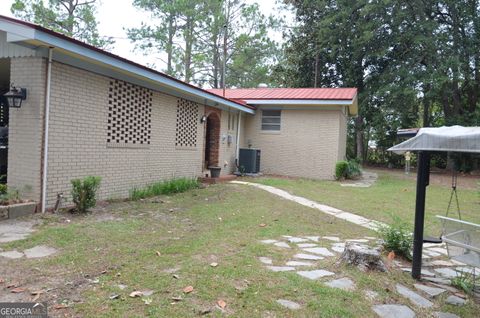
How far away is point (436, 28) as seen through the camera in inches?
788

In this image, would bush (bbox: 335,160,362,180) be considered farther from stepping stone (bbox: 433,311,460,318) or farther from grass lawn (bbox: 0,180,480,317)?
stepping stone (bbox: 433,311,460,318)

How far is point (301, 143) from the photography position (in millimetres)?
14164

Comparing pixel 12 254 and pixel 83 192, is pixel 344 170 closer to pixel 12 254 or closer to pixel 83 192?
pixel 83 192

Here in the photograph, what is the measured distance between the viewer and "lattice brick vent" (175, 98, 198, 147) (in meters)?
9.89

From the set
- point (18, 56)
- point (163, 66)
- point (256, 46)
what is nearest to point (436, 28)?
point (256, 46)

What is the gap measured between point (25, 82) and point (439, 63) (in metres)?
20.4

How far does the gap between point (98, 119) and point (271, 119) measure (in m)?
8.83

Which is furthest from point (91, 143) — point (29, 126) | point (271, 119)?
point (271, 119)

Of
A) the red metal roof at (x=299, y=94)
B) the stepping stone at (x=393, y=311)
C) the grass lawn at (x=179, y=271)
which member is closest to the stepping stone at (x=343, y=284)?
the grass lawn at (x=179, y=271)

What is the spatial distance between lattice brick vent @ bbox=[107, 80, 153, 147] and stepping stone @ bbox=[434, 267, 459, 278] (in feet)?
20.0

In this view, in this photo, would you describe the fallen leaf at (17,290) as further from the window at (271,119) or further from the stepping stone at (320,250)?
the window at (271,119)

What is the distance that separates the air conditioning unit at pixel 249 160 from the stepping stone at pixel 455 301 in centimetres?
1051

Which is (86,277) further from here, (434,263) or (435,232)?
(435,232)

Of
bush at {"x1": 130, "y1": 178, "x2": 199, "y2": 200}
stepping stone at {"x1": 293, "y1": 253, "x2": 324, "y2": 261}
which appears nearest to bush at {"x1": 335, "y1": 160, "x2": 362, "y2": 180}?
bush at {"x1": 130, "y1": 178, "x2": 199, "y2": 200}
